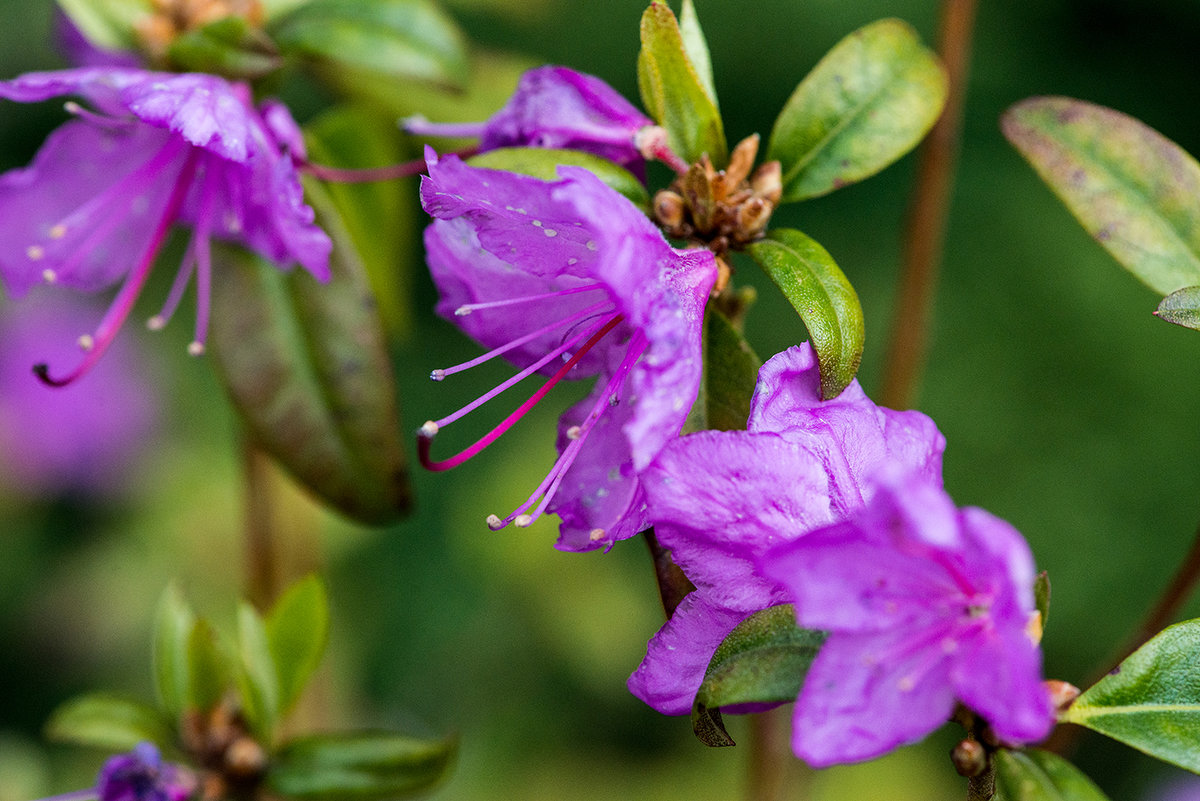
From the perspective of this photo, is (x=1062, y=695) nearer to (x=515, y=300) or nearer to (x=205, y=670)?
(x=515, y=300)

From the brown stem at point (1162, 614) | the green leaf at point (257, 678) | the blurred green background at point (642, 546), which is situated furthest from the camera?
the blurred green background at point (642, 546)

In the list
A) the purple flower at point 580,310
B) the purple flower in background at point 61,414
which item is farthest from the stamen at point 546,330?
the purple flower in background at point 61,414

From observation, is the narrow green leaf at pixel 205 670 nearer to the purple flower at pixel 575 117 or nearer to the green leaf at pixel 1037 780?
the purple flower at pixel 575 117

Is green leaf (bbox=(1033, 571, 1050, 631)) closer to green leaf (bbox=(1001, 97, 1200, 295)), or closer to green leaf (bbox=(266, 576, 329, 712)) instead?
green leaf (bbox=(1001, 97, 1200, 295))

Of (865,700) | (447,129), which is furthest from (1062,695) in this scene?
(447,129)

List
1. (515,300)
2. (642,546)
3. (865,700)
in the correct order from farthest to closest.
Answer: (642,546) < (515,300) < (865,700)
